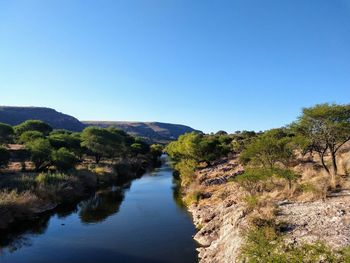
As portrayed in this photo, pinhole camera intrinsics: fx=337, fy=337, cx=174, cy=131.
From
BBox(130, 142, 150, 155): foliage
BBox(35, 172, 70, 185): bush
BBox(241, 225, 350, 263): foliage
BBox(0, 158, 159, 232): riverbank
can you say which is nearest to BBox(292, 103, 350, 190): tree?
BBox(241, 225, 350, 263): foliage

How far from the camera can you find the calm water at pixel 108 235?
70.7 feet

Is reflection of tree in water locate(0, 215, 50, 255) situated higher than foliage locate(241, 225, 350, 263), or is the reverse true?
foliage locate(241, 225, 350, 263)

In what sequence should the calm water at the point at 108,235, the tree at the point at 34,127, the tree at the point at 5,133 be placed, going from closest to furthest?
the calm water at the point at 108,235 < the tree at the point at 5,133 < the tree at the point at 34,127

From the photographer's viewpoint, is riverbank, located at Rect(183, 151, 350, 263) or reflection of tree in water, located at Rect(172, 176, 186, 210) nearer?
riverbank, located at Rect(183, 151, 350, 263)

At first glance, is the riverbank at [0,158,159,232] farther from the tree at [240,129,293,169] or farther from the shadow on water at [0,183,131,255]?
the tree at [240,129,293,169]

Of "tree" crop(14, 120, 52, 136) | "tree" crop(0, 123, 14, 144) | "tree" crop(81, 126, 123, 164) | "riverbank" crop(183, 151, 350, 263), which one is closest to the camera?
"riverbank" crop(183, 151, 350, 263)

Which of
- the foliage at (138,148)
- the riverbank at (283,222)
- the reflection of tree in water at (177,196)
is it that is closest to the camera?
the riverbank at (283,222)

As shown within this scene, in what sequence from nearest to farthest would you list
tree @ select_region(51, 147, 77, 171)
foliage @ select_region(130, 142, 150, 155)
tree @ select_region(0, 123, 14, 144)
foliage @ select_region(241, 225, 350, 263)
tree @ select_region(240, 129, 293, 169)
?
foliage @ select_region(241, 225, 350, 263) < tree @ select_region(240, 129, 293, 169) < tree @ select_region(51, 147, 77, 171) < tree @ select_region(0, 123, 14, 144) < foliage @ select_region(130, 142, 150, 155)

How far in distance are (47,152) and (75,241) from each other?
93.6 feet

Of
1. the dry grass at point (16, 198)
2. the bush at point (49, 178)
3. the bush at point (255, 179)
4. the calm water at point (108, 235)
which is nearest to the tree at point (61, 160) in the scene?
the bush at point (49, 178)

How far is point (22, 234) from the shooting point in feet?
86.0

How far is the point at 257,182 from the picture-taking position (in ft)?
97.7

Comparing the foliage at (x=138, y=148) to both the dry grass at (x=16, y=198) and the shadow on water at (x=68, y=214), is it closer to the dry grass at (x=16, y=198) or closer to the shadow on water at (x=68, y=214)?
the shadow on water at (x=68, y=214)

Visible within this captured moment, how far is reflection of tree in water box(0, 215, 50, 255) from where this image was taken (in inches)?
921
